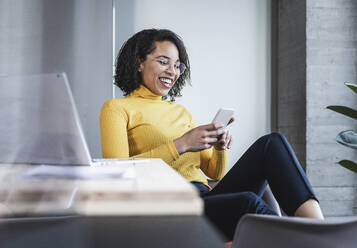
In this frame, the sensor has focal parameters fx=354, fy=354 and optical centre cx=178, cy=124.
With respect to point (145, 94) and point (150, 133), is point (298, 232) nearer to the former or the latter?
point (150, 133)

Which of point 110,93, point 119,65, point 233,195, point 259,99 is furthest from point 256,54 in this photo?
point 233,195

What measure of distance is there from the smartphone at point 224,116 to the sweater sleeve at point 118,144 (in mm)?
193

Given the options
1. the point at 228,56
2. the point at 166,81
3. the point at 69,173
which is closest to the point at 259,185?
the point at 166,81

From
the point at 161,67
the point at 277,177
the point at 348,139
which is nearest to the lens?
the point at 277,177

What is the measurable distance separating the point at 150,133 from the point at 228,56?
1.54 meters

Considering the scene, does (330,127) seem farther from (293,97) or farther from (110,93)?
Answer: (110,93)

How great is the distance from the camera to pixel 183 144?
129cm

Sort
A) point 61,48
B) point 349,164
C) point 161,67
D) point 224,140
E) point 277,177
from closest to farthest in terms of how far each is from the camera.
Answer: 1. point 277,177
2. point 224,140
3. point 161,67
4. point 349,164
5. point 61,48

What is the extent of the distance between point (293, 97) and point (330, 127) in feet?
1.14

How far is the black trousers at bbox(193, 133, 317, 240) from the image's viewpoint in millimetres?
1020

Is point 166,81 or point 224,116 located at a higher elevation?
point 166,81

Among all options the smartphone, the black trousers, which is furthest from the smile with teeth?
the black trousers

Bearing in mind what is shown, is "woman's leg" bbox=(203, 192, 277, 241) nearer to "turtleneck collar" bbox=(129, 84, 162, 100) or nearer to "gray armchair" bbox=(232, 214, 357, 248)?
"gray armchair" bbox=(232, 214, 357, 248)

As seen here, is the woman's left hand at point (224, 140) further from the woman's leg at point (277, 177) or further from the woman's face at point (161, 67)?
the woman's face at point (161, 67)
